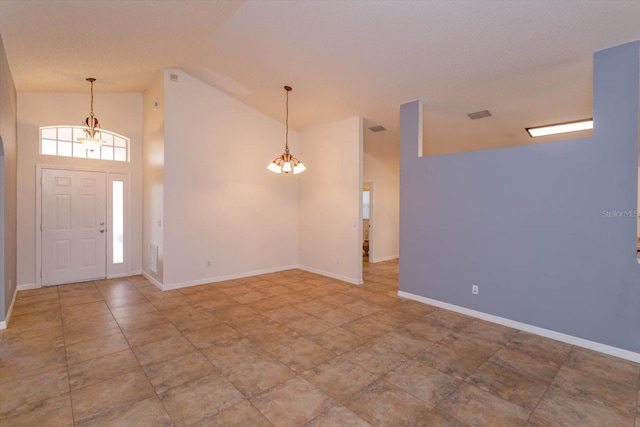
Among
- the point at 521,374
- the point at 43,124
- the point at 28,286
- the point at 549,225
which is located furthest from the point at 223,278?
the point at 549,225

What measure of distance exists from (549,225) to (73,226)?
7757 mm

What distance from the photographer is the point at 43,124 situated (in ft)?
17.6

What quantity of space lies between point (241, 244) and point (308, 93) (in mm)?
3297

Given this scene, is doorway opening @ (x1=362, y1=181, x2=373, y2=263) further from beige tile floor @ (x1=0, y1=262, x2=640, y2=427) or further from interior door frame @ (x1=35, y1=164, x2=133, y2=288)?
interior door frame @ (x1=35, y1=164, x2=133, y2=288)

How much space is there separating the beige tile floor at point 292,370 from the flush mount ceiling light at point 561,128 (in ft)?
11.2

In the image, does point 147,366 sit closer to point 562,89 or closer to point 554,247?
point 554,247

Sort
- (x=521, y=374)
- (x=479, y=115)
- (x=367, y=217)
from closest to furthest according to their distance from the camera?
(x=521, y=374) → (x=479, y=115) → (x=367, y=217)

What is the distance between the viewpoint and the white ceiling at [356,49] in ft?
9.89

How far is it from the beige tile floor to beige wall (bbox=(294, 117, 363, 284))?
5.67 feet

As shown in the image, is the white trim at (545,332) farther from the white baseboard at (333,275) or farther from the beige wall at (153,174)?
the beige wall at (153,174)

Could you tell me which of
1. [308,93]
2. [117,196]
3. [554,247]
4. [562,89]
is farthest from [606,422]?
[117,196]

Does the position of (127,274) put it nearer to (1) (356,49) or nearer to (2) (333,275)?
(2) (333,275)

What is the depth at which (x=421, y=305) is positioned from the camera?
15.5 feet

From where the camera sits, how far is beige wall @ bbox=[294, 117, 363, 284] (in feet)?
19.5
